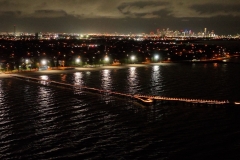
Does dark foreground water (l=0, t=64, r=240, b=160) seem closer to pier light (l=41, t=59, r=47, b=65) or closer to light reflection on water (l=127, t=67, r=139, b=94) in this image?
light reflection on water (l=127, t=67, r=139, b=94)

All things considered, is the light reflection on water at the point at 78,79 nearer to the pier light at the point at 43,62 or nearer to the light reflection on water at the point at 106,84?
the light reflection on water at the point at 106,84

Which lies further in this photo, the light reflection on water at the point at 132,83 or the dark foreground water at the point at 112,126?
the light reflection on water at the point at 132,83

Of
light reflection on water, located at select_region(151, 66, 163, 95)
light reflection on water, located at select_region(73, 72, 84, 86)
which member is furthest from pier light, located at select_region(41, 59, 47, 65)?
light reflection on water, located at select_region(151, 66, 163, 95)

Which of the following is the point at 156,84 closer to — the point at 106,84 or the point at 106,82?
the point at 106,84

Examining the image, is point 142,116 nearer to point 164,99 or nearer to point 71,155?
point 164,99

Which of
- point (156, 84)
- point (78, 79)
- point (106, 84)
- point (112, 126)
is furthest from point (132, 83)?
point (112, 126)

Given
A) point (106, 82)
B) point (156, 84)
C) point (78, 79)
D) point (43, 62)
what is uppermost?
point (43, 62)

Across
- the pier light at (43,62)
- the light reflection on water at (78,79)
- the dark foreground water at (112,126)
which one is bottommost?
the dark foreground water at (112,126)

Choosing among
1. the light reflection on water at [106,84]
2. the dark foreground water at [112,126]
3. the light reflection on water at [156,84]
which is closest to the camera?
the dark foreground water at [112,126]

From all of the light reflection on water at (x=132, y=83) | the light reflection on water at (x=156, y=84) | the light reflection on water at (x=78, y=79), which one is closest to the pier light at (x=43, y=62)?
the light reflection on water at (x=78, y=79)
